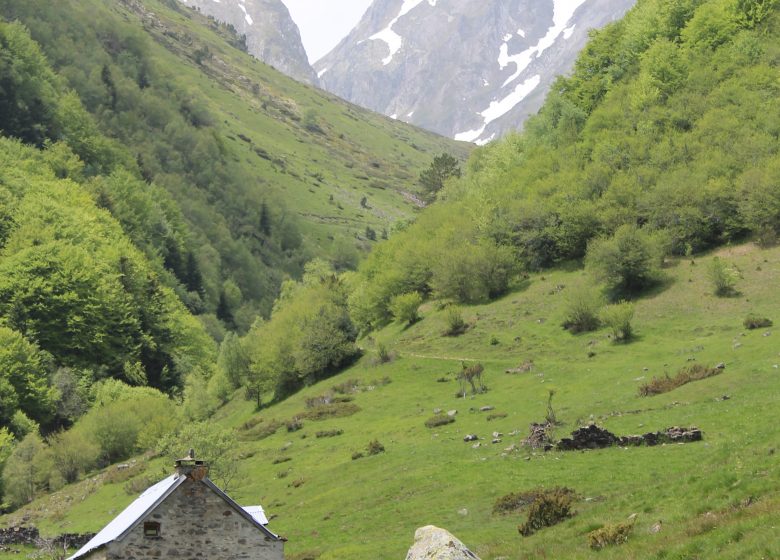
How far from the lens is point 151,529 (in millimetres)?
24891

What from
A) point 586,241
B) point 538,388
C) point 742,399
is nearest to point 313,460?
point 538,388

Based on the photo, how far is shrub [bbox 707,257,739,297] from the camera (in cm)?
7269

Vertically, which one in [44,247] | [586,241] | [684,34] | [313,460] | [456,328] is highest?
[684,34]

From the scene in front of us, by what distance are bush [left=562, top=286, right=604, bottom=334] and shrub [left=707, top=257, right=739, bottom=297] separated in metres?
10.4

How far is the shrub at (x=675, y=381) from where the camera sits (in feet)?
164

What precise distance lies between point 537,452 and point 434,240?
72.9m

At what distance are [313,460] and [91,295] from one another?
239ft

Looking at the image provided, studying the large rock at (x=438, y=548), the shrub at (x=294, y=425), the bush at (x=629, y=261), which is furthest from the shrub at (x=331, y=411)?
the large rock at (x=438, y=548)


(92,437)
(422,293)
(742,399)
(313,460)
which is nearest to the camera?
(742,399)

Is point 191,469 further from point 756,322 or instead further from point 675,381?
point 756,322

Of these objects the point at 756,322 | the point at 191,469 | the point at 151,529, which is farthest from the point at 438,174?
the point at 151,529

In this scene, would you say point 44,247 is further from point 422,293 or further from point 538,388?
point 538,388

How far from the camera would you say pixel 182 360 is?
128500mm

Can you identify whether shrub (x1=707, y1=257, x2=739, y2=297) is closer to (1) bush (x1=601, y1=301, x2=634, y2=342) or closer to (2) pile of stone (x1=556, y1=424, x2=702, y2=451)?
(1) bush (x1=601, y1=301, x2=634, y2=342)
